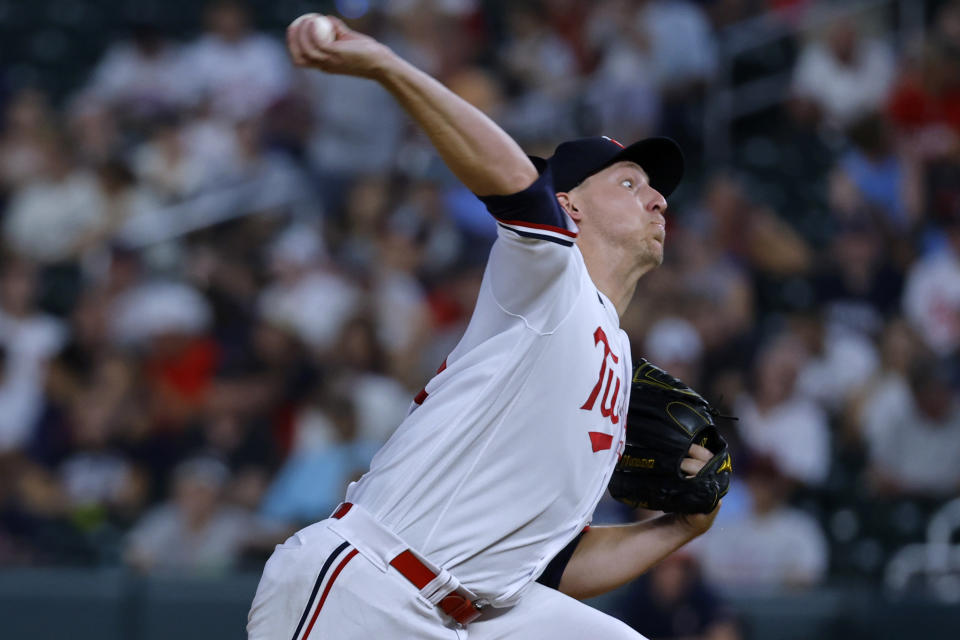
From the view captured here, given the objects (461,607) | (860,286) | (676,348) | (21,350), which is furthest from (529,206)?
(860,286)

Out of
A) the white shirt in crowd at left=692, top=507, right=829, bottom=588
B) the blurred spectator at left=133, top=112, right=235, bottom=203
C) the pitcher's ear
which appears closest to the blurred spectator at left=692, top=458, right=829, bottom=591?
the white shirt in crowd at left=692, top=507, right=829, bottom=588

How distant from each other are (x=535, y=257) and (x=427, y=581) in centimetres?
72

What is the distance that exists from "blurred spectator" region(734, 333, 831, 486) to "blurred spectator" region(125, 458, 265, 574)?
2431 mm

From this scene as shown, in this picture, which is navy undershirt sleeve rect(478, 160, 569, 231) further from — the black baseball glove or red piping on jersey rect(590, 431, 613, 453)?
the black baseball glove

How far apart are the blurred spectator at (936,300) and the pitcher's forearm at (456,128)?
5387 mm

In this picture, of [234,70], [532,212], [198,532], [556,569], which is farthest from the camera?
[234,70]

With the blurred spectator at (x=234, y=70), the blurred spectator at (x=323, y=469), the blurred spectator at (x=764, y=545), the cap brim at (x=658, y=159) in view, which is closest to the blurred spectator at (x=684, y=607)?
the blurred spectator at (x=764, y=545)

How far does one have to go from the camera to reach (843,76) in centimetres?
897

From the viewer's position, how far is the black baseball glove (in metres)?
3.35

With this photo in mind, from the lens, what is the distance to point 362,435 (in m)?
6.41

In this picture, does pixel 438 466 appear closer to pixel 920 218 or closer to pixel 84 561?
pixel 84 561

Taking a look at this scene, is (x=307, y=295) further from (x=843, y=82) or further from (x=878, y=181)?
(x=843, y=82)

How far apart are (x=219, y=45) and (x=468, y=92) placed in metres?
1.79

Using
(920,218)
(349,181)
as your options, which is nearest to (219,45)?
(349,181)
